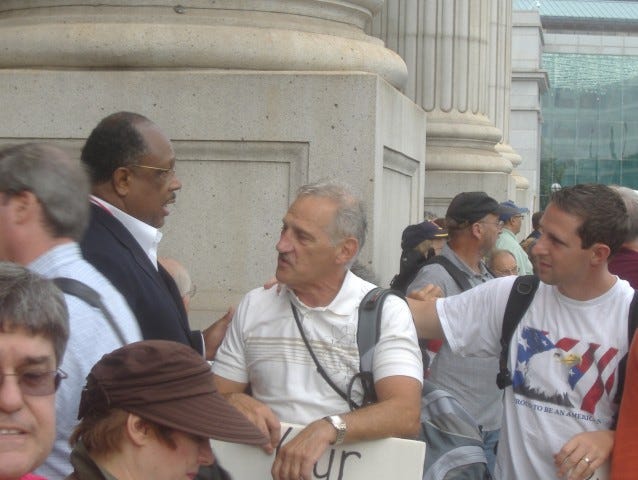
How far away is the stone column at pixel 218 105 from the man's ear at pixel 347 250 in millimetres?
1869

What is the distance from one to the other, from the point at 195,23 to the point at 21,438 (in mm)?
3990

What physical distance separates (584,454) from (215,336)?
1.31 metres

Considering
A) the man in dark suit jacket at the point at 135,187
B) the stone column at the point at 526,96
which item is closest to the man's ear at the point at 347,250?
the man in dark suit jacket at the point at 135,187

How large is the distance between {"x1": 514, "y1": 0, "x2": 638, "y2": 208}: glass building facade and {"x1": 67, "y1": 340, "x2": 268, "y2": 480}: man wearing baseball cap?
59.9 meters

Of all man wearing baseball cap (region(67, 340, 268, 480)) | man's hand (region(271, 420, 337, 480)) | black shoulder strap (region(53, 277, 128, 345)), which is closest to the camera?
man wearing baseball cap (region(67, 340, 268, 480))

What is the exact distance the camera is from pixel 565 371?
158 inches

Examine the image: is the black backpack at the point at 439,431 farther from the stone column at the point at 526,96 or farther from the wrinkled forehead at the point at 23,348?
the stone column at the point at 526,96

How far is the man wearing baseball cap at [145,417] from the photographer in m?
2.62

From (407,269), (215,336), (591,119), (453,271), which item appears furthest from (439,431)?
(591,119)

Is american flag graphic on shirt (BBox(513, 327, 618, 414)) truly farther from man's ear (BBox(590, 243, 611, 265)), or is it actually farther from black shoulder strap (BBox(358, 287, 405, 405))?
black shoulder strap (BBox(358, 287, 405, 405))

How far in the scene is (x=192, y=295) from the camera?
5.82 m

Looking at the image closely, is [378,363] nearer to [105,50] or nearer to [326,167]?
[326,167]

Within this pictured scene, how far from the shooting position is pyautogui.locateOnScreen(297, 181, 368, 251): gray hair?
13.0ft

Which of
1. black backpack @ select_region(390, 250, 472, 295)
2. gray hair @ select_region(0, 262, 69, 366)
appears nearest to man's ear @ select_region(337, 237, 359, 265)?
gray hair @ select_region(0, 262, 69, 366)
